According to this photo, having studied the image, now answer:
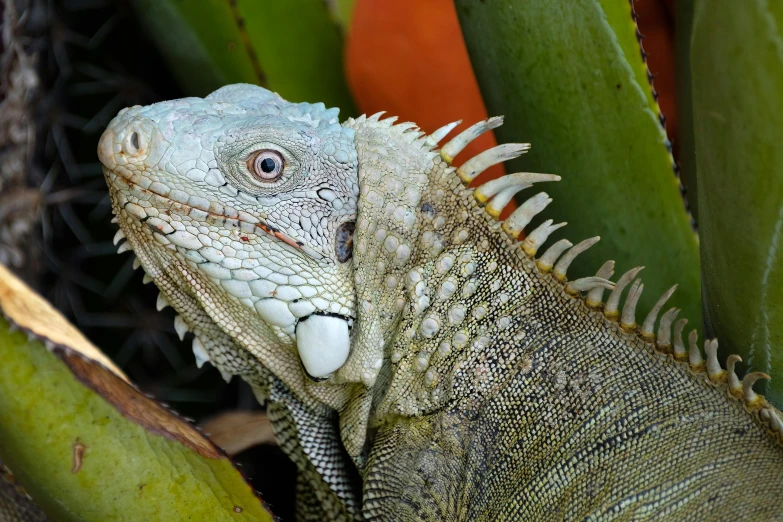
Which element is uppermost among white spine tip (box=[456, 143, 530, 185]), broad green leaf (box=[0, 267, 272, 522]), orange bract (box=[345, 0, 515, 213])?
orange bract (box=[345, 0, 515, 213])

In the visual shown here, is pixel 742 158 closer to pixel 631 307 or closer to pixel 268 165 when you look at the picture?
pixel 631 307

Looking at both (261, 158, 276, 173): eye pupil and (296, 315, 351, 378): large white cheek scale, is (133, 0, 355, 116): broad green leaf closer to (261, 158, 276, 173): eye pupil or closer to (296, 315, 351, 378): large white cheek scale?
(261, 158, 276, 173): eye pupil

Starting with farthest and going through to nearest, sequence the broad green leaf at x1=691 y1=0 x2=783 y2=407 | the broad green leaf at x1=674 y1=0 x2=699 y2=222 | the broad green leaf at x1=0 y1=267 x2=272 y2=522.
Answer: the broad green leaf at x1=674 y1=0 x2=699 y2=222 < the broad green leaf at x1=0 y1=267 x2=272 y2=522 < the broad green leaf at x1=691 y1=0 x2=783 y2=407

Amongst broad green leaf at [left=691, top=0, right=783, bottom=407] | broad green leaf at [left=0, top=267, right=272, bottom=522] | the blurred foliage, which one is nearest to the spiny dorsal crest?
broad green leaf at [left=691, top=0, right=783, bottom=407]

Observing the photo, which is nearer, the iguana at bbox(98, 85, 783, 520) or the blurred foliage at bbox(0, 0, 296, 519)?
the iguana at bbox(98, 85, 783, 520)

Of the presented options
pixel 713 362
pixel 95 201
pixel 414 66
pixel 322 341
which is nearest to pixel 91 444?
pixel 322 341

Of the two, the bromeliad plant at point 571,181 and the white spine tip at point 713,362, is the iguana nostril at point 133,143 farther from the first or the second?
the white spine tip at point 713,362

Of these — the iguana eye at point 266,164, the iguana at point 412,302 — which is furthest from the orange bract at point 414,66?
the iguana eye at point 266,164

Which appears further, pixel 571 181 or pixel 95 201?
pixel 95 201
